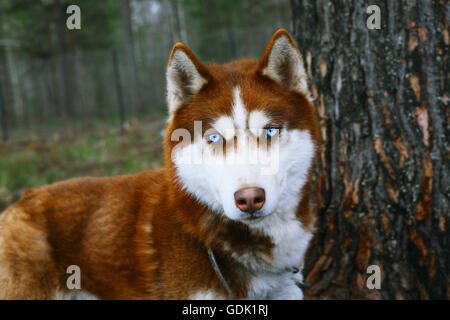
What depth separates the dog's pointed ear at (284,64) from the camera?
257 centimetres

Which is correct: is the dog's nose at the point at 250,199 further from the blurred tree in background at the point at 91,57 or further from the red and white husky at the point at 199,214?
the blurred tree in background at the point at 91,57

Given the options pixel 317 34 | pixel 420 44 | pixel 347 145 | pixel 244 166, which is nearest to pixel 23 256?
pixel 244 166

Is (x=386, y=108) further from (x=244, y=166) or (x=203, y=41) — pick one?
(x=203, y=41)

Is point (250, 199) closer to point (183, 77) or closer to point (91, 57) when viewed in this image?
point (183, 77)

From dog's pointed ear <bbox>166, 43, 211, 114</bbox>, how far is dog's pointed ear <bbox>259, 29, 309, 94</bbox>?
0.42 m

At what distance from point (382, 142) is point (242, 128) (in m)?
1.30

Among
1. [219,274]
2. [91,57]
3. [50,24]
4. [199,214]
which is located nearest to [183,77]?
[199,214]

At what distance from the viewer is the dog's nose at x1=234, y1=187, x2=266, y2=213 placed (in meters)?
2.16

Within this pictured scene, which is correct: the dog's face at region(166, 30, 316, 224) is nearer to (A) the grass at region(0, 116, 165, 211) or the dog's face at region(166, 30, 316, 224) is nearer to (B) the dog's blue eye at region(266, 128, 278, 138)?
(B) the dog's blue eye at region(266, 128, 278, 138)

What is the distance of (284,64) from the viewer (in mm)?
2691

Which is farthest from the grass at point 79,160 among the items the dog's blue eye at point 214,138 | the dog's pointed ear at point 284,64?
the dog's pointed ear at point 284,64

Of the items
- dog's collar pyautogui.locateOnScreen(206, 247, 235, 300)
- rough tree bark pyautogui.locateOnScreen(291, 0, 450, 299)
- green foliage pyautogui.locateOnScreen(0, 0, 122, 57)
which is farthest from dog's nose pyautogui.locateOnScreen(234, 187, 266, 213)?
green foliage pyautogui.locateOnScreen(0, 0, 122, 57)

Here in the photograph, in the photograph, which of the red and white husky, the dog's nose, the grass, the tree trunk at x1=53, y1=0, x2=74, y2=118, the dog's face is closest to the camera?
the dog's nose

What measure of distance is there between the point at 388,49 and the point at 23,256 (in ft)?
10.2
